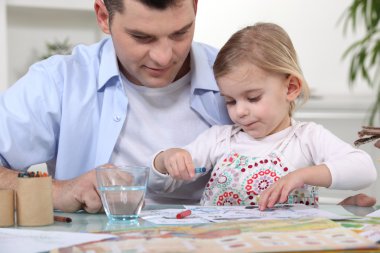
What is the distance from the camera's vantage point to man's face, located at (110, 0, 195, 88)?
1.51 meters

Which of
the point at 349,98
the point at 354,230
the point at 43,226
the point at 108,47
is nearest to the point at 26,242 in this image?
the point at 43,226

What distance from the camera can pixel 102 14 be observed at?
1735 millimetres

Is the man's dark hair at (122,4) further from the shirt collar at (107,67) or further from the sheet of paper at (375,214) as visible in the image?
the sheet of paper at (375,214)

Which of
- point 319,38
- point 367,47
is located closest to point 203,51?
point 367,47

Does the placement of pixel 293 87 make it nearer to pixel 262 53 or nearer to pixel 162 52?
pixel 262 53

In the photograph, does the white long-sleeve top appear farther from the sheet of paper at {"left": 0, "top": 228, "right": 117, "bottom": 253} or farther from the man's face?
the sheet of paper at {"left": 0, "top": 228, "right": 117, "bottom": 253}

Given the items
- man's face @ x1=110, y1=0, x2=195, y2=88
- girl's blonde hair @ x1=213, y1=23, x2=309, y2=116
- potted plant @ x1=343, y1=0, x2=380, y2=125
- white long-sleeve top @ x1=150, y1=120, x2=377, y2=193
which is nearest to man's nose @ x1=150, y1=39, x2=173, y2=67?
man's face @ x1=110, y1=0, x2=195, y2=88

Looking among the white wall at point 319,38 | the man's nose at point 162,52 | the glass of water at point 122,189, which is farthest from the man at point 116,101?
the white wall at point 319,38

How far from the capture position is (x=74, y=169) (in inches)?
69.2

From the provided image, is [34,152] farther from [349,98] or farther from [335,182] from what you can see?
[349,98]

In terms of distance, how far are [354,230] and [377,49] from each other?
256 centimetres

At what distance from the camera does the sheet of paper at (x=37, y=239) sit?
3.24 feet

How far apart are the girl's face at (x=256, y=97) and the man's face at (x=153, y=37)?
144mm

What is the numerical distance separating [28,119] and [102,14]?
13.8 inches
